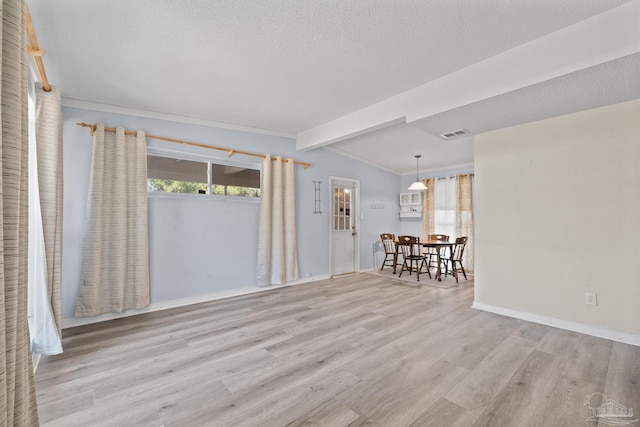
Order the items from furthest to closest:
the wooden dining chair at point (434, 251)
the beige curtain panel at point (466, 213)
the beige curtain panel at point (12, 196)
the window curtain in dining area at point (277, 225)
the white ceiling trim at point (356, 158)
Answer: the beige curtain panel at point (466, 213)
the wooden dining chair at point (434, 251)
the white ceiling trim at point (356, 158)
the window curtain in dining area at point (277, 225)
the beige curtain panel at point (12, 196)

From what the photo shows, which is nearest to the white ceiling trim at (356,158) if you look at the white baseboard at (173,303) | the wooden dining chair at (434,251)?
the wooden dining chair at (434,251)

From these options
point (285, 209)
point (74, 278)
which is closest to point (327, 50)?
point (285, 209)

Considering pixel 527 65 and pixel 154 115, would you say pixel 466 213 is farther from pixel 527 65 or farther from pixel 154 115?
pixel 154 115

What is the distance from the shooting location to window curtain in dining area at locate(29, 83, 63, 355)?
212cm

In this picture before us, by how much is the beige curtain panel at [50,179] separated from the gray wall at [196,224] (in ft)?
3.09

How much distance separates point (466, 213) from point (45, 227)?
671cm

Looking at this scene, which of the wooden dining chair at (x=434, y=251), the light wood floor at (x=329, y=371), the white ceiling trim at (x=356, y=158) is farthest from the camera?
the wooden dining chair at (x=434, y=251)

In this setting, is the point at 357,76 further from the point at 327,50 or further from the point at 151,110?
the point at 151,110

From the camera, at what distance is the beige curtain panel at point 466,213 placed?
19.8 ft

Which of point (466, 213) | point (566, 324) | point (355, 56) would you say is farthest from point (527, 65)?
point (466, 213)

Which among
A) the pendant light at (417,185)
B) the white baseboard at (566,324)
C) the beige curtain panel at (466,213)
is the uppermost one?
the pendant light at (417,185)

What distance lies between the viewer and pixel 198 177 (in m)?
4.01

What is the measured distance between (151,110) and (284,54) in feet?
7.16

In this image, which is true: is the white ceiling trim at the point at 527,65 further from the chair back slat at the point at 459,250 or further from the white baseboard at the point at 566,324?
the chair back slat at the point at 459,250
